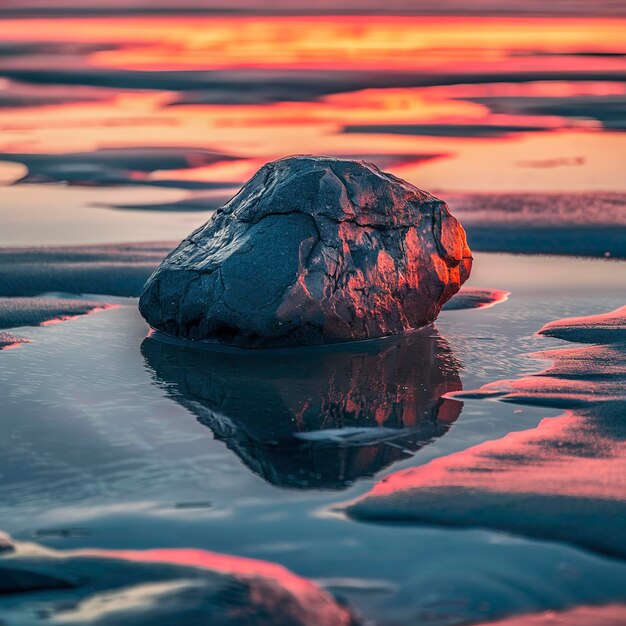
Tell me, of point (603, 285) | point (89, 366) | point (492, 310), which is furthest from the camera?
point (603, 285)

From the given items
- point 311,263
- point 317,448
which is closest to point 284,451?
point 317,448

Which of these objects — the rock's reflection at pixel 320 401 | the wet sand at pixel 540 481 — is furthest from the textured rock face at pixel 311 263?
the wet sand at pixel 540 481

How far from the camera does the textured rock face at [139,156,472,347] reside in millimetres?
4723

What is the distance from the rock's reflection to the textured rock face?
0.41 ft

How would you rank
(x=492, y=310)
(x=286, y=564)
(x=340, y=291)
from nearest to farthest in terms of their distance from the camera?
(x=286, y=564) < (x=340, y=291) < (x=492, y=310)

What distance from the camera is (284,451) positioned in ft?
11.3

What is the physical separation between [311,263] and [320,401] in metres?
1.02

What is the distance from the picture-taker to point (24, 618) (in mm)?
2455

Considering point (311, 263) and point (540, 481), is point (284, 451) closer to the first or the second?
point (540, 481)

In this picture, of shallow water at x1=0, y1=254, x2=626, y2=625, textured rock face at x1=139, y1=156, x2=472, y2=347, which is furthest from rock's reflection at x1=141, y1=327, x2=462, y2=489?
textured rock face at x1=139, y1=156, x2=472, y2=347

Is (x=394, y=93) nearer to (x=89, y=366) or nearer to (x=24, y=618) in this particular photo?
(x=89, y=366)

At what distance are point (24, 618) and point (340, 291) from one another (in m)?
2.59

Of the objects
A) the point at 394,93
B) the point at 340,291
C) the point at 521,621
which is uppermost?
the point at 394,93

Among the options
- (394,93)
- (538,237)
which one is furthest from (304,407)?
(394,93)
